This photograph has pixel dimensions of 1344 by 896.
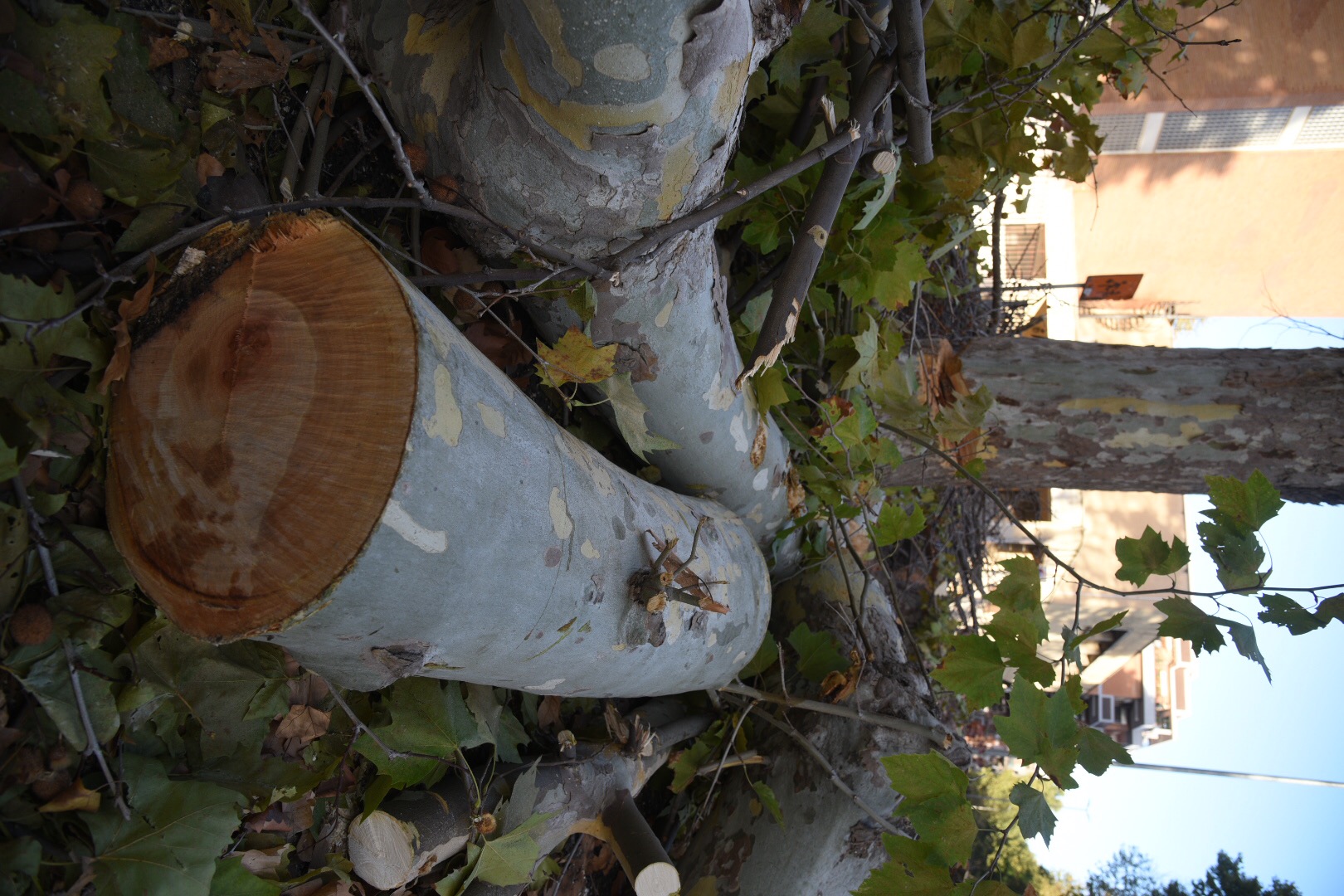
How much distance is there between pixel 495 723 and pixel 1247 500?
A: 142 centimetres

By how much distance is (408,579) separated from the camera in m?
0.79

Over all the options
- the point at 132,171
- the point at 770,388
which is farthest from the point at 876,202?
the point at 132,171

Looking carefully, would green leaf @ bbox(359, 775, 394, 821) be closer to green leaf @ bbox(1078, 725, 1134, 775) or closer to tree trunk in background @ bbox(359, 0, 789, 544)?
tree trunk in background @ bbox(359, 0, 789, 544)

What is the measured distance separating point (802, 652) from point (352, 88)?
1.53 meters

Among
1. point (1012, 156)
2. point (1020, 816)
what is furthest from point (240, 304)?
point (1012, 156)

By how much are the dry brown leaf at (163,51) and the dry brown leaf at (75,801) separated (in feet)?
2.86

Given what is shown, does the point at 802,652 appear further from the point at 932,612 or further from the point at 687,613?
the point at 932,612

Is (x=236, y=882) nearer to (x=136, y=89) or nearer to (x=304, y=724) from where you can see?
(x=304, y=724)

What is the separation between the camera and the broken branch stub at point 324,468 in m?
0.73

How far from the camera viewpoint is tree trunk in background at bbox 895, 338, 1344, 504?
213 cm

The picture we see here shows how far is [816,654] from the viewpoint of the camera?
1.91 meters

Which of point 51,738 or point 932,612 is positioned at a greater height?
point 932,612

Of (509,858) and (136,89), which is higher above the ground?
(136,89)

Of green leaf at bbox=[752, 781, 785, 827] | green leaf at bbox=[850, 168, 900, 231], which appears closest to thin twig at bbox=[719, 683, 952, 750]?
green leaf at bbox=[752, 781, 785, 827]
